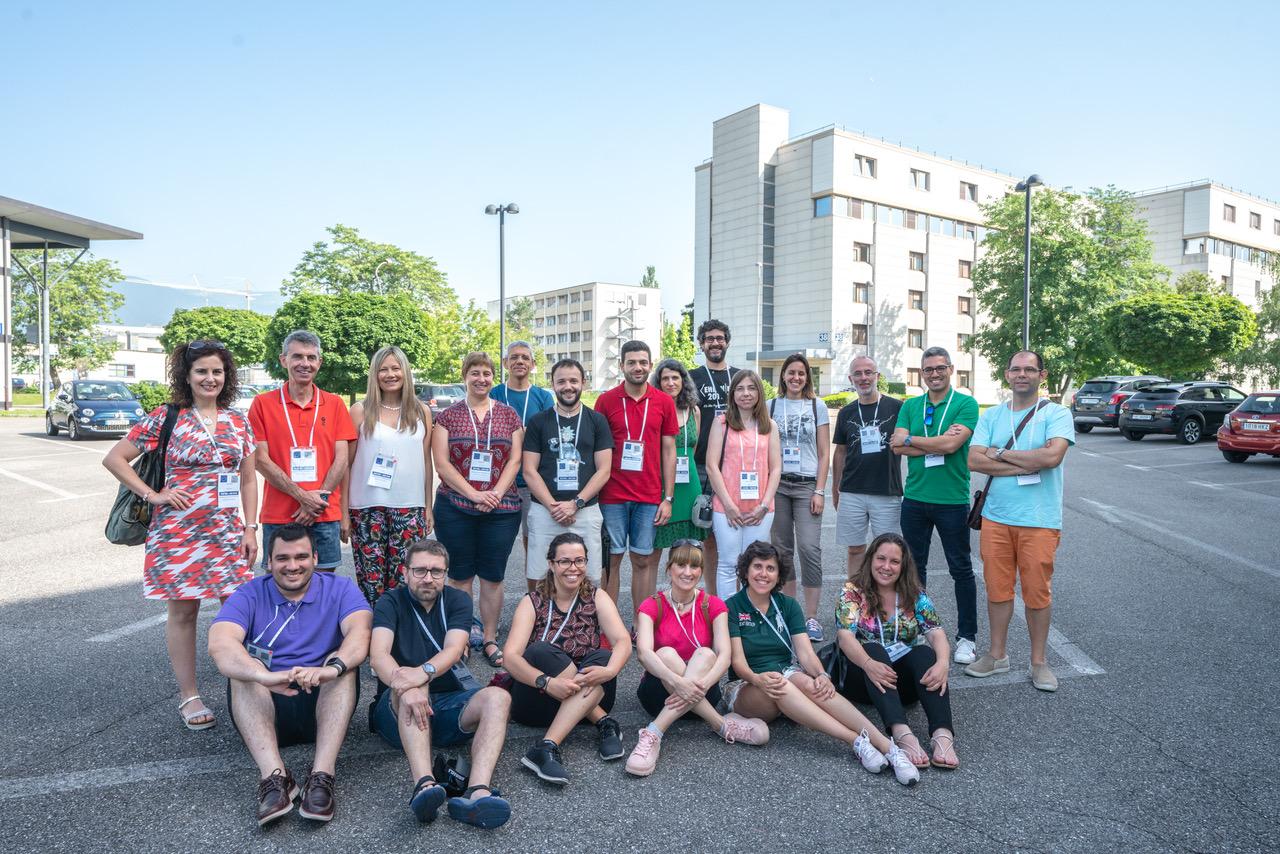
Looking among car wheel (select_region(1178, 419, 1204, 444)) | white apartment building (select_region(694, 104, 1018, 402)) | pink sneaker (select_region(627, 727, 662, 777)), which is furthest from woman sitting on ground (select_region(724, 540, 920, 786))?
white apartment building (select_region(694, 104, 1018, 402))

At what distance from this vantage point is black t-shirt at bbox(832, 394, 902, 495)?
5492mm

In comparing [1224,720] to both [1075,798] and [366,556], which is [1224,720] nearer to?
[1075,798]

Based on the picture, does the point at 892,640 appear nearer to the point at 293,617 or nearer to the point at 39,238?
the point at 293,617

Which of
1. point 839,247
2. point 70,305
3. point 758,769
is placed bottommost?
point 758,769

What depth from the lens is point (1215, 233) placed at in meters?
61.2

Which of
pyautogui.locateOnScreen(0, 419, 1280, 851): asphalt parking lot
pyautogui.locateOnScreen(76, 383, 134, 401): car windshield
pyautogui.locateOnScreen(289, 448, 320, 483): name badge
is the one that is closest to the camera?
pyautogui.locateOnScreen(0, 419, 1280, 851): asphalt parking lot

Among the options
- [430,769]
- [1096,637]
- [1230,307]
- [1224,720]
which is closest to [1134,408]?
[1230,307]

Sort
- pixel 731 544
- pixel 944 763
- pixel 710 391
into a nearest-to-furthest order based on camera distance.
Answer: pixel 944 763, pixel 731 544, pixel 710 391

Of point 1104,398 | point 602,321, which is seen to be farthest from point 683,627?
point 602,321

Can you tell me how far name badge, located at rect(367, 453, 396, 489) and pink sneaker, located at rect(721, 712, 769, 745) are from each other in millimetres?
2381

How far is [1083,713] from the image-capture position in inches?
169

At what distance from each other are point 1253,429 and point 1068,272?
2788 cm

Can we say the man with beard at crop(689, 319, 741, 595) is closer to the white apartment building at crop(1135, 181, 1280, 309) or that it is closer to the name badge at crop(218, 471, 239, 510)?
the name badge at crop(218, 471, 239, 510)

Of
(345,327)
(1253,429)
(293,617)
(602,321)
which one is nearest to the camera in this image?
(293,617)
